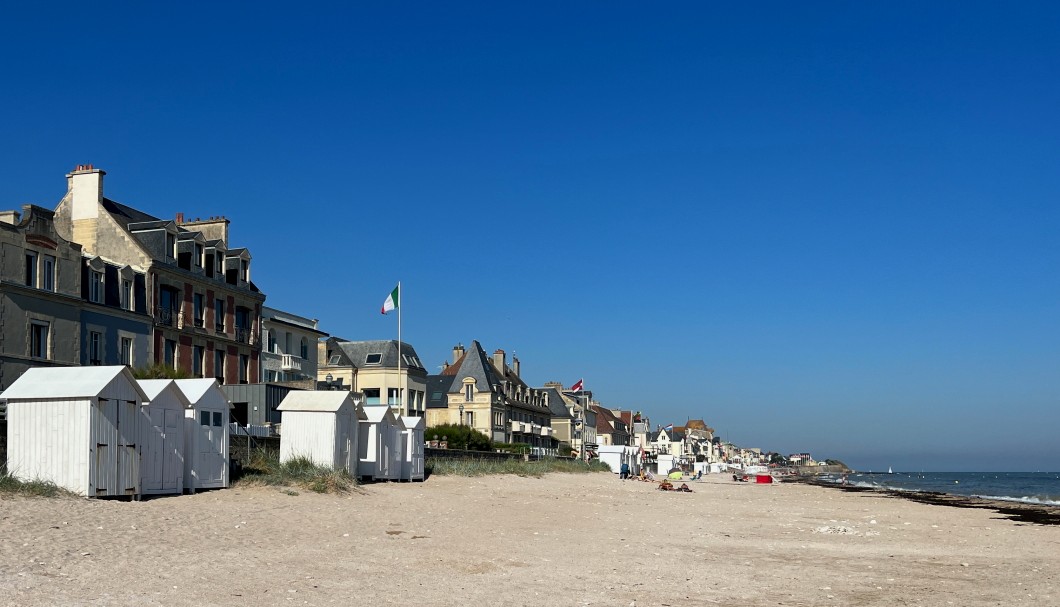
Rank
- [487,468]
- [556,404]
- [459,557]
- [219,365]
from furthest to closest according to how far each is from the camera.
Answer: [556,404] → [219,365] → [487,468] → [459,557]

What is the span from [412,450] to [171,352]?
1471cm

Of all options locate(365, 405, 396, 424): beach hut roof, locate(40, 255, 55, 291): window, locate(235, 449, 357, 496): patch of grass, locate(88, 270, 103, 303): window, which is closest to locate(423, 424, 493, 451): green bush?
locate(88, 270, 103, 303): window

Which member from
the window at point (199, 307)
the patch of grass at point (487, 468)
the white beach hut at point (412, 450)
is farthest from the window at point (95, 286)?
the patch of grass at point (487, 468)

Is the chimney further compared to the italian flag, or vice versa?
the italian flag

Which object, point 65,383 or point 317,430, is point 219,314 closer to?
point 317,430

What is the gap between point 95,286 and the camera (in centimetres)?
3962

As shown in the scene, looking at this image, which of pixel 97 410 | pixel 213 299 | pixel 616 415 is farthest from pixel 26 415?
pixel 616 415

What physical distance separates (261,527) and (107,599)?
7422mm

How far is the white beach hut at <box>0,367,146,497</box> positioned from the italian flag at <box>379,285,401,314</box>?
28.1 metres

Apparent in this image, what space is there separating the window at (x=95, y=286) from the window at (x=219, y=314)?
26.9ft

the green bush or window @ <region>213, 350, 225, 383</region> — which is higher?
window @ <region>213, 350, 225, 383</region>

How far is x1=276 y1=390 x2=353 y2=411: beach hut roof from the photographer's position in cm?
2995

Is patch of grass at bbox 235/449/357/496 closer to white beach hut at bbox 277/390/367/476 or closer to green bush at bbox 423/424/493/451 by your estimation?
white beach hut at bbox 277/390/367/476

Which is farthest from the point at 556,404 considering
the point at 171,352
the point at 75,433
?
the point at 75,433
